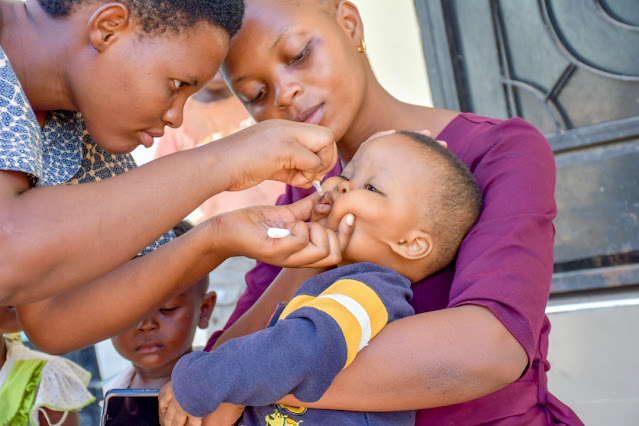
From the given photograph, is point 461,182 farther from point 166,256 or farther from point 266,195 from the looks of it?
point 266,195

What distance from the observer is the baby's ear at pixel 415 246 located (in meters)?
1.54

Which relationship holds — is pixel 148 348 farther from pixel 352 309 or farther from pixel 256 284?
pixel 352 309

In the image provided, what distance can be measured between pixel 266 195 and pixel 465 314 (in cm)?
252

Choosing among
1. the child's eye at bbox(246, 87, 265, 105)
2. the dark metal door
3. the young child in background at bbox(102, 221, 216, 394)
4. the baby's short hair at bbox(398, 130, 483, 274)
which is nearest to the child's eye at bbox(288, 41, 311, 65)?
the child's eye at bbox(246, 87, 265, 105)

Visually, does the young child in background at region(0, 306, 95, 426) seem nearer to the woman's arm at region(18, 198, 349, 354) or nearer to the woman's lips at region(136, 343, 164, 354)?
the woman's lips at region(136, 343, 164, 354)

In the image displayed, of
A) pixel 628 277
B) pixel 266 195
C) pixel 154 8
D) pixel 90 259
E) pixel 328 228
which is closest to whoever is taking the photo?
pixel 90 259

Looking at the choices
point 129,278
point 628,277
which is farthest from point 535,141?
point 628,277

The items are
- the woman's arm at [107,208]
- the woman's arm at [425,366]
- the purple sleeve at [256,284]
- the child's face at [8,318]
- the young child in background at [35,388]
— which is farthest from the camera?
the young child in background at [35,388]

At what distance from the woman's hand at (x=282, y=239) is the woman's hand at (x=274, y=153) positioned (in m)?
0.12

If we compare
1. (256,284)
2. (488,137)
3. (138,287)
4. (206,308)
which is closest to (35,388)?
(206,308)

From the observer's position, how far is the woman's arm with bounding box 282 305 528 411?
4.09ft

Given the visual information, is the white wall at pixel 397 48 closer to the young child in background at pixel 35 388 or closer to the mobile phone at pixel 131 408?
the young child in background at pixel 35 388

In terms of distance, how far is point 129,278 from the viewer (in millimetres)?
1648

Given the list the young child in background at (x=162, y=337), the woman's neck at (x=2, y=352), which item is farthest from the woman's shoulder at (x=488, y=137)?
the woman's neck at (x=2, y=352)
